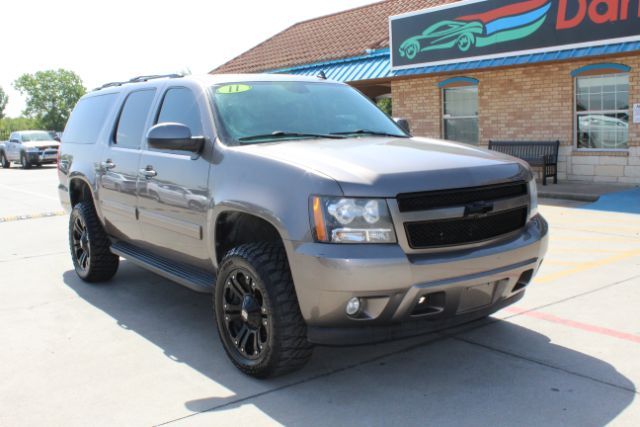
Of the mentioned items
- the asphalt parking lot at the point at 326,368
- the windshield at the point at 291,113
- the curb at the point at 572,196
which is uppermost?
the windshield at the point at 291,113

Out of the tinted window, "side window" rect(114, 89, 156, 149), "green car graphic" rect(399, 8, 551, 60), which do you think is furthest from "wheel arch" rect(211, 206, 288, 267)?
"green car graphic" rect(399, 8, 551, 60)

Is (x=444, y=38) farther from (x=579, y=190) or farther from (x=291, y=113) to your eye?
(x=291, y=113)

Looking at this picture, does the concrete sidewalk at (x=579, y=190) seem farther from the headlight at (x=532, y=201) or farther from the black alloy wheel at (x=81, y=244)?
the black alloy wheel at (x=81, y=244)

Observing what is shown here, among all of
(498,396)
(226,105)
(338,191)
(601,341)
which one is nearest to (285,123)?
(226,105)

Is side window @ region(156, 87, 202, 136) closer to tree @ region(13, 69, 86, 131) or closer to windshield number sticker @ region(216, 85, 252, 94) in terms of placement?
windshield number sticker @ region(216, 85, 252, 94)

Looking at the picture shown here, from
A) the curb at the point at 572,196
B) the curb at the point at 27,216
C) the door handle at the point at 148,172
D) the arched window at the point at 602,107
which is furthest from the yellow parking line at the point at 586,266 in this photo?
the curb at the point at 27,216

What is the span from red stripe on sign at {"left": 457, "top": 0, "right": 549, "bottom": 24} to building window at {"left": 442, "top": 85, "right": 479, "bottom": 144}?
7.02ft

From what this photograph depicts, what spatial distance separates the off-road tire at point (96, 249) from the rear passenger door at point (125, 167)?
186mm

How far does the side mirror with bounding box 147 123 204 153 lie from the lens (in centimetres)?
464

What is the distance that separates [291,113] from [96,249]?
9.01ft

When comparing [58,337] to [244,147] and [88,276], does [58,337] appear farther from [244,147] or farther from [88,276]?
[244,147]

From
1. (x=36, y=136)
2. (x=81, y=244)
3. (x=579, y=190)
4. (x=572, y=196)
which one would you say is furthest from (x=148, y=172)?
(x=36, y=136)

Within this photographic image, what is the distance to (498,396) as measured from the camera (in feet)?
12.8

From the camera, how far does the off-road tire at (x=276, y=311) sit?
3943mm
